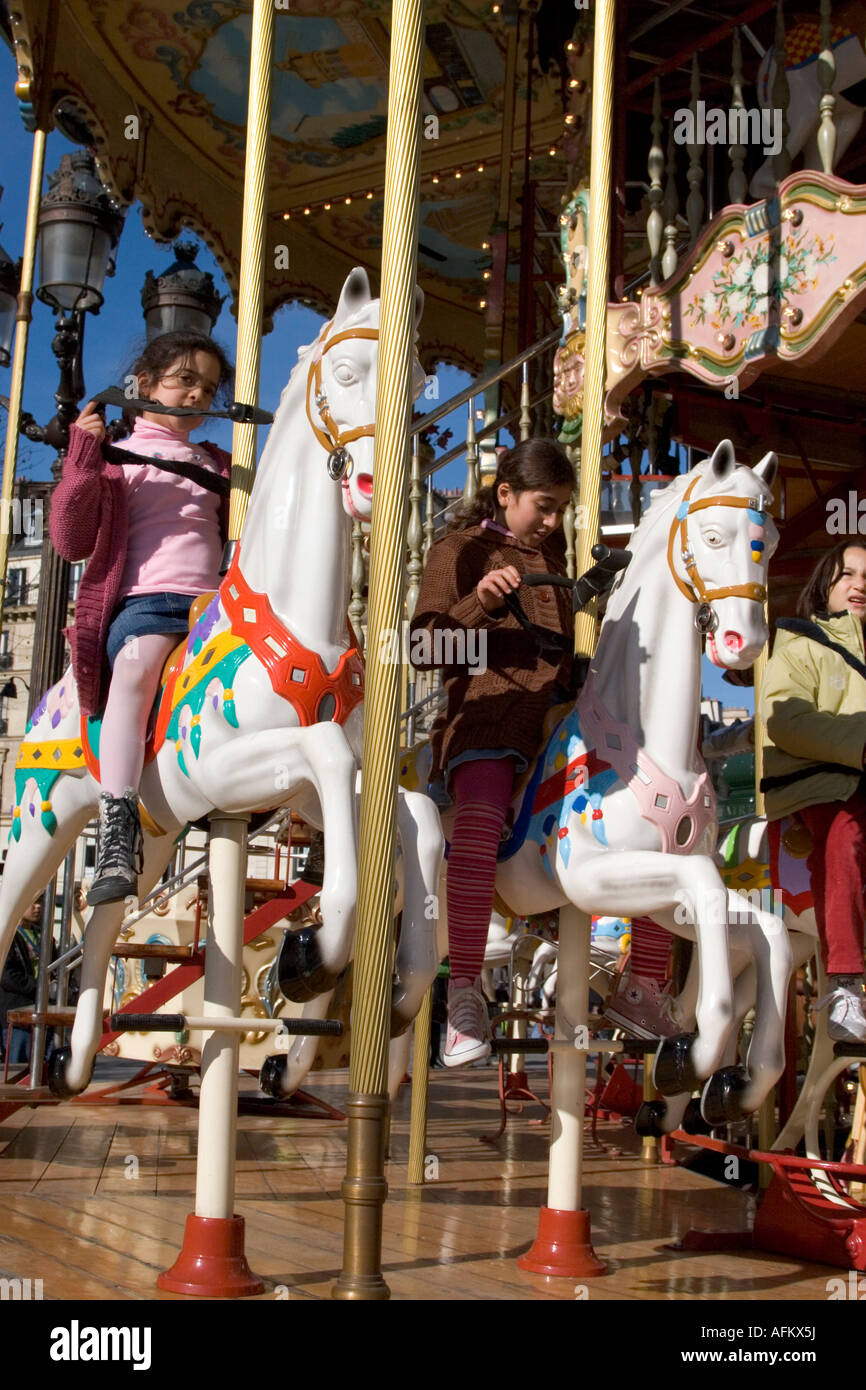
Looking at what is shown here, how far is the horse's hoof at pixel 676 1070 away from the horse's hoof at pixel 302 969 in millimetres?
1081

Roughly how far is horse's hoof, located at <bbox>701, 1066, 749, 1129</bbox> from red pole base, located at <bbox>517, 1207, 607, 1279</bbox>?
804 millimetres

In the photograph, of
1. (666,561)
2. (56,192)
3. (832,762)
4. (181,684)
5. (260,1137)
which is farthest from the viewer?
(260,1137)

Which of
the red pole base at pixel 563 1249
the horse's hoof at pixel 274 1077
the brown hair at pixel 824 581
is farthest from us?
the brown hair at pixel 824 581

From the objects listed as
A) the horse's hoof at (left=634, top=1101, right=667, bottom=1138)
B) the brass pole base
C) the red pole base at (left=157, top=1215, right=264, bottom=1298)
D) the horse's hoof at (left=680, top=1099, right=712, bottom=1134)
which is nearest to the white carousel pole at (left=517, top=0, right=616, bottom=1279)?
the horse's hoof at (left=634, top=1101, right=667, bottom=1138)

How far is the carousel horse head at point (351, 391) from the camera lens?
14.7 ft

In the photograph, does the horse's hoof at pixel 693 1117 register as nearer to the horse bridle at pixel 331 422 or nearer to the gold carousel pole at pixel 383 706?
the gold carousel pole at pixel 383 706

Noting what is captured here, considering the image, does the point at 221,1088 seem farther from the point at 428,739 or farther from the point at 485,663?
the point at 428,739

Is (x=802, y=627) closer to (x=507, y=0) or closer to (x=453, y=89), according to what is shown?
(x=507, y=0)

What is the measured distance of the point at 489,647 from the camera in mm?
5473

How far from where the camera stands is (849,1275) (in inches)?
211

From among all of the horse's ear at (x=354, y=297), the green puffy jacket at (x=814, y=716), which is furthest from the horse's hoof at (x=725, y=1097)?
the horse's ear at (x=354, y=297)

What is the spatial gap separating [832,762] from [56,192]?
535cm

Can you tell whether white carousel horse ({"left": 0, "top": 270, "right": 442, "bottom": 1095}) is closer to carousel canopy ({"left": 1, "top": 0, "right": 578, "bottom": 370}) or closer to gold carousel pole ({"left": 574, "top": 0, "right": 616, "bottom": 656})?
gold carousel pole ({"left": 574, "top": 0, "right": 616, "bottom": 656})
